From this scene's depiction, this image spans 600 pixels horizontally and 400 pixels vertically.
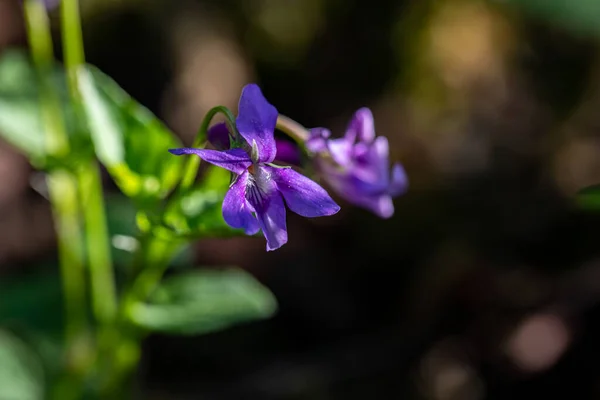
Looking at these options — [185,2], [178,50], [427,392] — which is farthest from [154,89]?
[427,392]

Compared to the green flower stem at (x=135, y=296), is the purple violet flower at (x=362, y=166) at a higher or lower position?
higher

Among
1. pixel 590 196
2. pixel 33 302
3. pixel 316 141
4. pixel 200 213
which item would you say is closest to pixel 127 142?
pixel 200 213

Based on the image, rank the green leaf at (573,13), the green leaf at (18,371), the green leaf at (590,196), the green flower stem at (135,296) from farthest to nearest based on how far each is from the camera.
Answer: the green leaf at (573,13) → the green leaf at (18,371) → the green flower stem at (135,296) → the green leaf at (590,196)

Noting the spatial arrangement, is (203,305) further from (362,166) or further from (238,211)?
(238,211)

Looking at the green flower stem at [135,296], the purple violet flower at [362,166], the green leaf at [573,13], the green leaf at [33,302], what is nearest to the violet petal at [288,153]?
the purple violet flower at [362,166]

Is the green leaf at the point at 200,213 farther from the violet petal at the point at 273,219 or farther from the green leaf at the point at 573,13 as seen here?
the green leaf at the point at 573,13

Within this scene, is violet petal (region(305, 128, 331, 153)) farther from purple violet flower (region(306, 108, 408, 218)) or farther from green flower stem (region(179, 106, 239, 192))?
green flower stem (region(179, 106, 239, 192))
